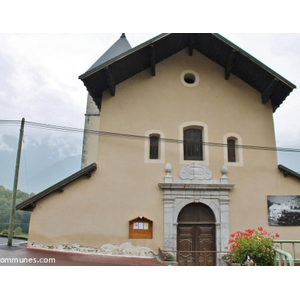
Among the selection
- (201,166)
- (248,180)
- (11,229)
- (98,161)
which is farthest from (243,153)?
(11,229)

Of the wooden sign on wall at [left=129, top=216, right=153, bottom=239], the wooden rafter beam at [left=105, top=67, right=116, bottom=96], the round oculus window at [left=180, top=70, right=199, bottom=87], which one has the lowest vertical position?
the wooden sign on wall at [left=129, top=216, right=153, bottom=239]

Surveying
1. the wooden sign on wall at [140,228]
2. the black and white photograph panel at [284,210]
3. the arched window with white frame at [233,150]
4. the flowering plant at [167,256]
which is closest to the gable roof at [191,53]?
the arched window with white frame at [233,150]

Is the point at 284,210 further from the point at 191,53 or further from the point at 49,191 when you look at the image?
the point at 49,191

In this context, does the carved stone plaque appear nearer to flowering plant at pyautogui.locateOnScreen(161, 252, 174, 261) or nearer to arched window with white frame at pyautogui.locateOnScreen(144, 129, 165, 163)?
arched window with white frame at pyautogui.locateOnScreen(144, 129, 165, 163)

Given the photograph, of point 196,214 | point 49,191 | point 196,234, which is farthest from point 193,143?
point 49,191

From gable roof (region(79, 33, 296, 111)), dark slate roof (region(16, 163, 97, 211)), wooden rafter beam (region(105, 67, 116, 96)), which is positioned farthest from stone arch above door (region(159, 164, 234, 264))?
gable roof (region(79, 33, 296, 111))

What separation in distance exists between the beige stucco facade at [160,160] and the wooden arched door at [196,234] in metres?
0.52

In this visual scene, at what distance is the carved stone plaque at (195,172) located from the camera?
9.79 metres

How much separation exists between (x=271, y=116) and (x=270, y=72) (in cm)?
175

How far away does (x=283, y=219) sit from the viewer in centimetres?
973

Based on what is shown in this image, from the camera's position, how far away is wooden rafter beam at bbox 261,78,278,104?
400 inches

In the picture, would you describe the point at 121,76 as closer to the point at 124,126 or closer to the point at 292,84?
the point at 124,126

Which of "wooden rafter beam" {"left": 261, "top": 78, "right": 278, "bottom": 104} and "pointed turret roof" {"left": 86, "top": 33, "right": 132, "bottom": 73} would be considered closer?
"wooden rafter beam" {"left": 261, "top": 78, "right": 278, "bottom": 104}

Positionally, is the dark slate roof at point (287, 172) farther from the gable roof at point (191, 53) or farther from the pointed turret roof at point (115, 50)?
the pointed turret roof at point (115, 50)
